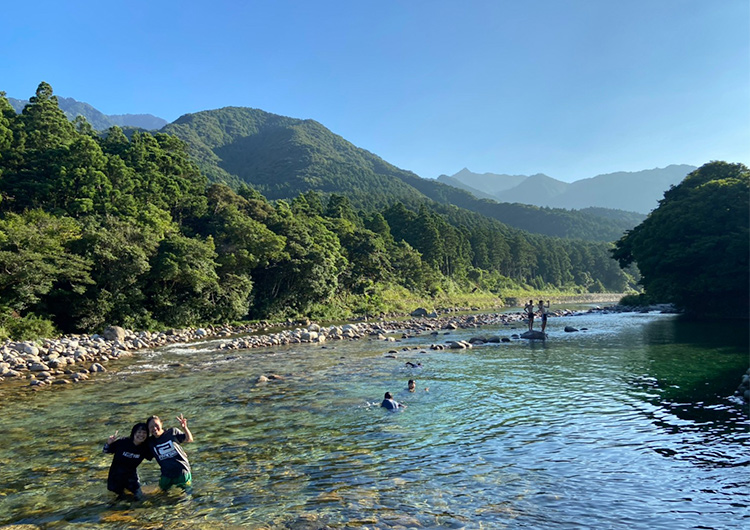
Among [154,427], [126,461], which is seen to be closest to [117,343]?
[126,461]

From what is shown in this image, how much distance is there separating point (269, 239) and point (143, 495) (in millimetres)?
36359

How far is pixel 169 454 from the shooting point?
22.4ft

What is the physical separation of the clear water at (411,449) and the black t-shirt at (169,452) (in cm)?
37

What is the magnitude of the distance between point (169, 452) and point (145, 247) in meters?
28.9

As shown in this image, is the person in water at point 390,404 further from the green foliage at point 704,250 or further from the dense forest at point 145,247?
the green foliage at point 704,250

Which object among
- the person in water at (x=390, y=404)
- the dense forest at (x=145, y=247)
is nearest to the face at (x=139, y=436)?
the person in water at (x=390, y=404)

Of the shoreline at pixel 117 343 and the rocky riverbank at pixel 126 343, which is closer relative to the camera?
the shoreline at pixel 117 343

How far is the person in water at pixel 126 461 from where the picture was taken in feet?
22.2

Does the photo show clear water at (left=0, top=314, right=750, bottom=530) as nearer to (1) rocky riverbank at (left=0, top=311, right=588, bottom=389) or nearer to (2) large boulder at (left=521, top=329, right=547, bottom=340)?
(1) rocky riverbank at (left=0, top=311, right=588, bottom=389)

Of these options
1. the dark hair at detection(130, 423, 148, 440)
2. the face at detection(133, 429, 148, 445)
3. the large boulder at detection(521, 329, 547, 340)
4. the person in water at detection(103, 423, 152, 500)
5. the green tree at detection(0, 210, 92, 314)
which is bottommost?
the large boulder at detection(521, 329, 547, 340)

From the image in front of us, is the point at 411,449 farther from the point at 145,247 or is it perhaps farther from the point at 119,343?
the point at 145,247

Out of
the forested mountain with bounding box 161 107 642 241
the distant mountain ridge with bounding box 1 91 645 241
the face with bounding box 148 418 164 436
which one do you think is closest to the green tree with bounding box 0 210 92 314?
the face with bounding box 148 418 164 436

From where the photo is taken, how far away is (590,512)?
5781 millimetres

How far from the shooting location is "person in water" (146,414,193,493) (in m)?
6.86
